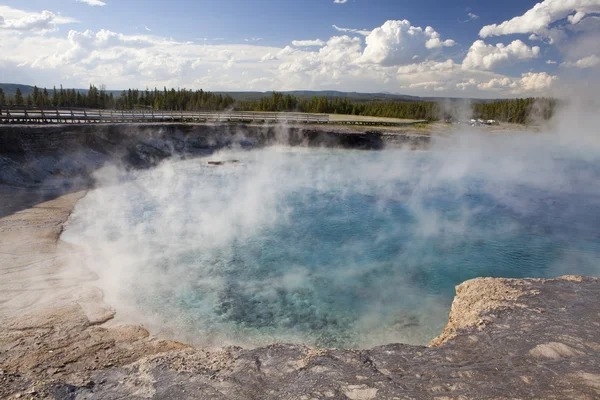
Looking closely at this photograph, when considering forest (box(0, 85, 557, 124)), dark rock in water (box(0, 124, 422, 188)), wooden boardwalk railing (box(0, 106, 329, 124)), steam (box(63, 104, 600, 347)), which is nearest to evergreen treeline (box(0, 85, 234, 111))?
forest (box(0, 85, 557, 124))

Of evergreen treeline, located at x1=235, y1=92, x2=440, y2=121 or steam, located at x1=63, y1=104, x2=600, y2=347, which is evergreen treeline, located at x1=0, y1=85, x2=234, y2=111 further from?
steam, located at x1=63, y1=104, x2=600, y2=347

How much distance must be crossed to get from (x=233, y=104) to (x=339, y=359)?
66.1 metres

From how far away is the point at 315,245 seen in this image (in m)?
14.7

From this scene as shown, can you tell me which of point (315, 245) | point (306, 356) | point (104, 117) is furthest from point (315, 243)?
point (104, 117)

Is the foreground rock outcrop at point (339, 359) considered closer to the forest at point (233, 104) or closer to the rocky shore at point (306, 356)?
the rocky shore at point (306, 356)

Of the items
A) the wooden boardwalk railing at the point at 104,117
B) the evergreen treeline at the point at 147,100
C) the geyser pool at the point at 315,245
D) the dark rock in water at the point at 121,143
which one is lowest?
the geyser pool at the point at 315,245

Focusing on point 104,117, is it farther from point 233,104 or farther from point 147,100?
point 233,104

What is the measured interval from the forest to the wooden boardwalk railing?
16.5m

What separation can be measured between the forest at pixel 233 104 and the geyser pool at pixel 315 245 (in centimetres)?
3555

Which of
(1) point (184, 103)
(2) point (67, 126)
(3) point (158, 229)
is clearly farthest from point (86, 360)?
(1) point (184, 103)

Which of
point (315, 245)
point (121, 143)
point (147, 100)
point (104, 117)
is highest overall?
point (147, 100)

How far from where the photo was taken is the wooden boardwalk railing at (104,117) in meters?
25.7

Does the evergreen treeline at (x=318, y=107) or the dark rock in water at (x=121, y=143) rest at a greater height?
the evergreen treeline at (x=318, y=107)

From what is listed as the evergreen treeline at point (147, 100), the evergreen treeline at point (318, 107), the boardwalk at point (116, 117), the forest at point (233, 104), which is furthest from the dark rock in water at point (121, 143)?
the evergreen treeline at point (318, 107)
